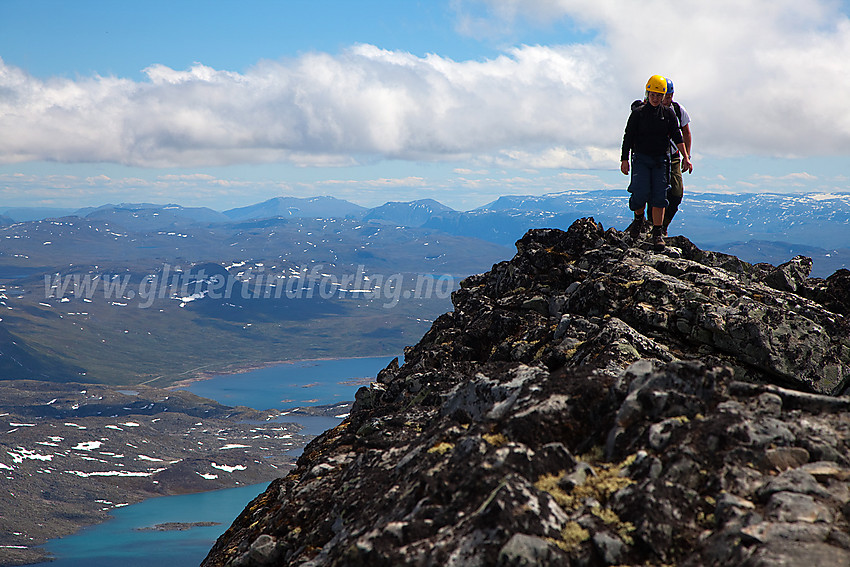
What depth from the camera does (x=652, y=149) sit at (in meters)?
25.2

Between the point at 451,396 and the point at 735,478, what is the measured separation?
775cm

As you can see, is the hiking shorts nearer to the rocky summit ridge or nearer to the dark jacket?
the dark jacket

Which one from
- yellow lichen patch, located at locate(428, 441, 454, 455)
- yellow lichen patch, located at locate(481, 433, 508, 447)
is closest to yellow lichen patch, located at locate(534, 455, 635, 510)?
yellow lichen patch, located at locate(481, 433, 508, 447)

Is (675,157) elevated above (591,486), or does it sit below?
above

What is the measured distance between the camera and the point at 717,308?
19.6 metres

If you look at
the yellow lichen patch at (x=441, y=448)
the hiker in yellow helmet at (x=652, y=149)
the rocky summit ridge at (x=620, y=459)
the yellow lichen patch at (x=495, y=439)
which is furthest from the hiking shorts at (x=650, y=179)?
the yellow lichen patch at (x=495, y=439)

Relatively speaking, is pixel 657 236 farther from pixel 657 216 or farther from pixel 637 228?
pixel 637 228

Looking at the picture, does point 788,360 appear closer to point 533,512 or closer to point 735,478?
point 735,478

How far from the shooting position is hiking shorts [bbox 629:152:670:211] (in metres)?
25.7

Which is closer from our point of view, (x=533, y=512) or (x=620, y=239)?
(x=533, y=512)

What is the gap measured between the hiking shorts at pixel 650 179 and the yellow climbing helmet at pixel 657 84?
2.55 m

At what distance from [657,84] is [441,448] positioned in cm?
1686

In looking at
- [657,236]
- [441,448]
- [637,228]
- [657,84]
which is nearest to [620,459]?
[441,448]

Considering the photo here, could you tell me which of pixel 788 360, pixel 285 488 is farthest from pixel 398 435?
pixel 788 360
